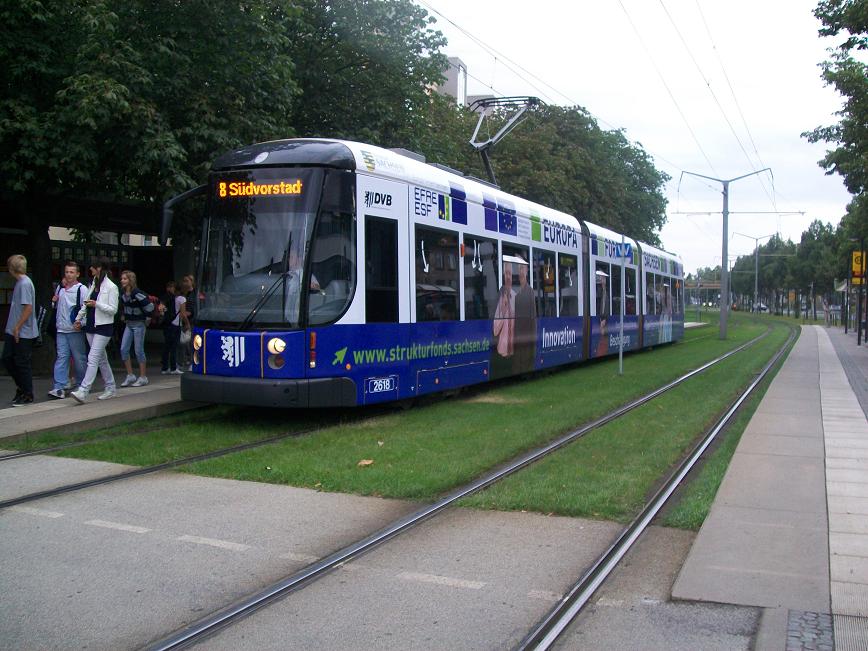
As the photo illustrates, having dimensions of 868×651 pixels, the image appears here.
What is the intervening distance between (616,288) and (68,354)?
13.9 m

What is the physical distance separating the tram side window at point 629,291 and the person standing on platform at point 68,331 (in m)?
14.9

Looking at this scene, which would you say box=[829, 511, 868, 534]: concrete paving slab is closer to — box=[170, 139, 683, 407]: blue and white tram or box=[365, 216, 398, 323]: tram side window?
box=[170, 139, 683, 407]: blue and white tram

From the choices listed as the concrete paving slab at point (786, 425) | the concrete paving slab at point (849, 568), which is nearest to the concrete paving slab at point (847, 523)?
the concrete paving slab at point (849, 568)

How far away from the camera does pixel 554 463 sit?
27.7 feet

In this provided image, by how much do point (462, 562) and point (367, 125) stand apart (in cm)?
1599

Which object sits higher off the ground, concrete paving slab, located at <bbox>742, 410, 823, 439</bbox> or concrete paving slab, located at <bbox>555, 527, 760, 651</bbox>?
concrete paving slab, located at <bbox>742, 410, 823, 439</bbox>

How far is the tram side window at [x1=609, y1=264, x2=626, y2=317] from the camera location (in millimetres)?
21578

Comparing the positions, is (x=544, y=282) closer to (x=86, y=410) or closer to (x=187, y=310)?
(x=187, y=310)

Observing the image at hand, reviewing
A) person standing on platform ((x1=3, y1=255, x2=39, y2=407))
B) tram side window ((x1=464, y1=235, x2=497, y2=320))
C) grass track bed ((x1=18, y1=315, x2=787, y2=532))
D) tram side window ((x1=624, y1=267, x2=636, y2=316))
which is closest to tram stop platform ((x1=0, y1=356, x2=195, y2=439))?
person standing on platform ((x1=3, y1=255, x2=39, y2=407))

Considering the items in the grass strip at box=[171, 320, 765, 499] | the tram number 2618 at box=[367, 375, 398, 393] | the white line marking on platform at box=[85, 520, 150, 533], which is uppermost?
the tram number 2618 at box=[367, 375, 398, 393]

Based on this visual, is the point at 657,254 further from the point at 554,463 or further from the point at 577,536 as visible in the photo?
the point at 577,536

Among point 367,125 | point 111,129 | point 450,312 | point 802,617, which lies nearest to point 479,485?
point 802,617

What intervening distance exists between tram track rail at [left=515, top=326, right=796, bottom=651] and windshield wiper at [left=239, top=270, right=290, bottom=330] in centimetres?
477

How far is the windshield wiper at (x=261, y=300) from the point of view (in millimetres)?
10016
